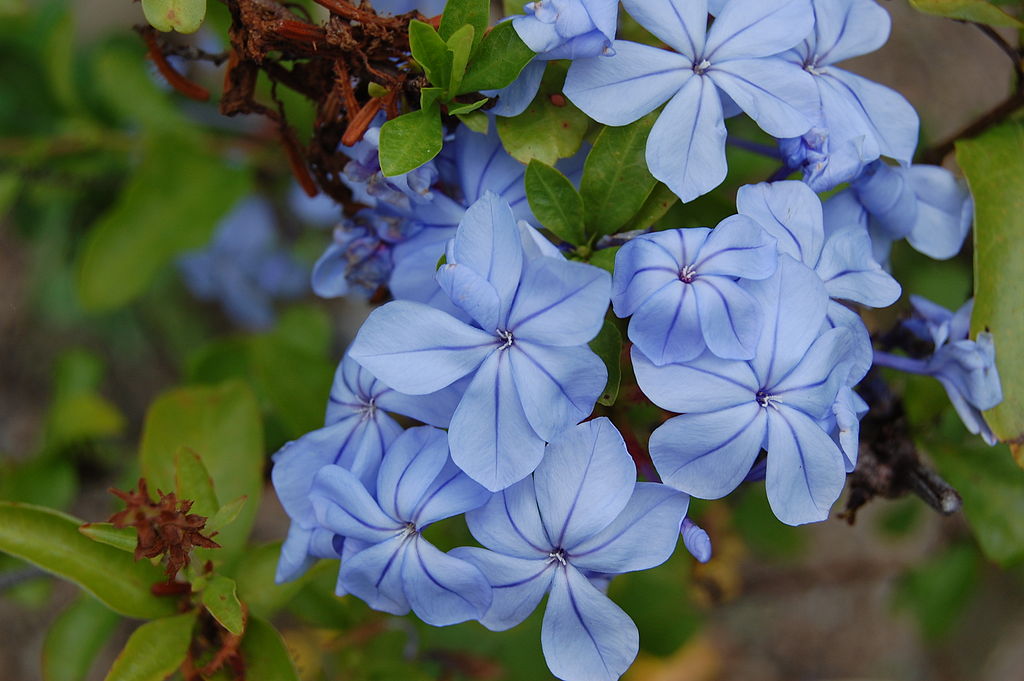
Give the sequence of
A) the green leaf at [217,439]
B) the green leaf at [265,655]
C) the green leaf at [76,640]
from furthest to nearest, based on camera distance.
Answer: the green leaf at [76,640] < the green leaf at [217,439] < the green leaf at [265,655]

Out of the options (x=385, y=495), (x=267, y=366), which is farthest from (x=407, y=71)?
(x=267, y=366)

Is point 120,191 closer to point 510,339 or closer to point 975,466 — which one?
point 510,339

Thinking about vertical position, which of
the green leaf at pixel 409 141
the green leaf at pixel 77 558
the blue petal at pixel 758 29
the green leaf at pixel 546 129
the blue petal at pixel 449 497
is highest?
the blue petal at pixel 758 29

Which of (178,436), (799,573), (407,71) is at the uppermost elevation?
(407,71)

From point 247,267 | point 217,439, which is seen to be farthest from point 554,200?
point 247,267

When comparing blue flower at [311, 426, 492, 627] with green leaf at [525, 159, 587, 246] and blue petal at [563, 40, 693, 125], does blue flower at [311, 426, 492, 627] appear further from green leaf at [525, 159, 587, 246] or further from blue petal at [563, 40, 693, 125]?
blue petal at [563, 40, 693, 125]

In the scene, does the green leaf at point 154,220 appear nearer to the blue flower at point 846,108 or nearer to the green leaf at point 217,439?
the green leaf at point 217,439

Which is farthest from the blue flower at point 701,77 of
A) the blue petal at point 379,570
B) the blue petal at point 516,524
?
the blue petal at point 379,570
